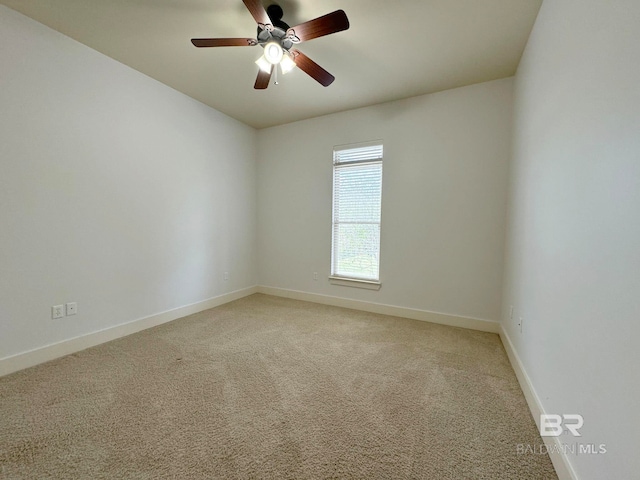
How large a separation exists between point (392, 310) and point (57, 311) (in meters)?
3.52

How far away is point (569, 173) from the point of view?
1.31 meters

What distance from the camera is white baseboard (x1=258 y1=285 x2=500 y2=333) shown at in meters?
2.99

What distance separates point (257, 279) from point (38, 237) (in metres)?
2.84

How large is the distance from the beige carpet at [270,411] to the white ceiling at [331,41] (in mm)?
2795

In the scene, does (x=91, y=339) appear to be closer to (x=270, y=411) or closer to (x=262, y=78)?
(x=270, y=411)

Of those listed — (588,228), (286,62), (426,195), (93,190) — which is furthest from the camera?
(426,195)

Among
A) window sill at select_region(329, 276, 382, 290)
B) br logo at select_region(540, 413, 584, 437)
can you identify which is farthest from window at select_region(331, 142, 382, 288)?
br logo at select_region(540, 413, 584, 437)

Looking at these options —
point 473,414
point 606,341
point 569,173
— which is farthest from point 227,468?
point 569,173

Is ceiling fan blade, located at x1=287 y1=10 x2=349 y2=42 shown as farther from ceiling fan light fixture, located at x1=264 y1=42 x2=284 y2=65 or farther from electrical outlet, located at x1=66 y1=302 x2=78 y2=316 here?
electrical outlet, located at x1=66 y1=302 x2=78 y2=316

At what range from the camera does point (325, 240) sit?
13.1ft

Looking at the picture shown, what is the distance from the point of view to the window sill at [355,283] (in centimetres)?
359
